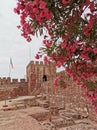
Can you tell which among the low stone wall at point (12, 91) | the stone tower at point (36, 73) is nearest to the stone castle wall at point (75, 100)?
the stone tower at point (36, 73)

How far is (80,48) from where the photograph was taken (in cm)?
273

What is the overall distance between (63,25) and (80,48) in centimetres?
34

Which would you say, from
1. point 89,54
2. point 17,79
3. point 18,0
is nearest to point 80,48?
point 89,54

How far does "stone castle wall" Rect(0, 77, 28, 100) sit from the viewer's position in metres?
27.7

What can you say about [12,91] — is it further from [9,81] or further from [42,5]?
[42,5]

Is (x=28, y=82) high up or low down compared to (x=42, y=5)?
up

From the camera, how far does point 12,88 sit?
28.0 metres

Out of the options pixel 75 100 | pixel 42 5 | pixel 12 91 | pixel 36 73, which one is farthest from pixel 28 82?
pixel 42 5

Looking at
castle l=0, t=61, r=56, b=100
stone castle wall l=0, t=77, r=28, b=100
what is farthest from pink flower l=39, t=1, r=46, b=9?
stone castle wall l=0, t=77, r=28, b=100

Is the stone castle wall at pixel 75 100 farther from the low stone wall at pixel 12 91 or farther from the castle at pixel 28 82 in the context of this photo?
the low stone wall at pixel 12 91

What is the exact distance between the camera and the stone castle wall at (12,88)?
27.7 m

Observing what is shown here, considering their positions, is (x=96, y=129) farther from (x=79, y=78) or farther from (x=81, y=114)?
(x=79, y=78)

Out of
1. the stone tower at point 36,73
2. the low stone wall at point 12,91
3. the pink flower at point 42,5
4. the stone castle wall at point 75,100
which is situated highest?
the stone tower at point 36,73

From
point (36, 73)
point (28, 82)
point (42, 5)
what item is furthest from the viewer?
point (28, 82)
